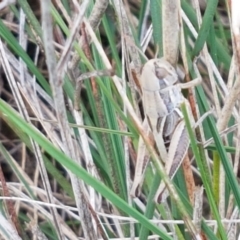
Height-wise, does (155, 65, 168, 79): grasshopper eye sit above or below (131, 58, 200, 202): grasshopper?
above

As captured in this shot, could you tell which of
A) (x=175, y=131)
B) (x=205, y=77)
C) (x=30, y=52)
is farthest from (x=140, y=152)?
(x=30, y=52)

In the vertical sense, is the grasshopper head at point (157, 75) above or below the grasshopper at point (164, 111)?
above

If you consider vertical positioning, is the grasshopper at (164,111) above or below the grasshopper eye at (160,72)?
below

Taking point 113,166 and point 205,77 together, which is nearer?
point 113,166

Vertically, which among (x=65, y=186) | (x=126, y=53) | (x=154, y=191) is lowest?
(x=65, y=186)

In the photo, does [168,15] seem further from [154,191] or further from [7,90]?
[7,90]

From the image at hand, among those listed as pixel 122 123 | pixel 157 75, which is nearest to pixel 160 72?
pixel 157 75
